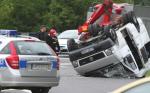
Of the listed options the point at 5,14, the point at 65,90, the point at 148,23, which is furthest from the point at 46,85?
the point at 5,14

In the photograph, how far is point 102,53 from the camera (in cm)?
2209

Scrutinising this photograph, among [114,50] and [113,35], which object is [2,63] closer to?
[114,50]

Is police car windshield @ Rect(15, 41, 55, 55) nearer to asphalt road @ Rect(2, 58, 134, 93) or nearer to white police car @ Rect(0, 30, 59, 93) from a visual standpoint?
white police car @ Rect(0, 30, 59, 93)

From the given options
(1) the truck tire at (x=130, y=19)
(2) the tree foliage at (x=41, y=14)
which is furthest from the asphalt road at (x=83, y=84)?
(2) the tree foliage at (x=41, y=14)

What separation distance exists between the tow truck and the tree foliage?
38.1 meters

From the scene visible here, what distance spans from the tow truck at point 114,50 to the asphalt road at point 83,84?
0.47 meters

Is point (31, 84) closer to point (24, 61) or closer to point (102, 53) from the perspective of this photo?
point (24, 61)

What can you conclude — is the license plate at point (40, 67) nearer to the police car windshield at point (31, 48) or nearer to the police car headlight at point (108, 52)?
the police car windshield at point (31, 48)

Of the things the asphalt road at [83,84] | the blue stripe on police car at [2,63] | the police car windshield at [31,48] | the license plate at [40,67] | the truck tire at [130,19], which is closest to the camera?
the blue stripe on police car at [2,63]

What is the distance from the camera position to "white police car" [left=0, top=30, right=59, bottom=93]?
50.4ft

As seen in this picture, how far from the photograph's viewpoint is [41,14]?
65.2 metres

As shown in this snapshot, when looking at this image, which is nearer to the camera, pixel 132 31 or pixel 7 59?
pixel 7 59

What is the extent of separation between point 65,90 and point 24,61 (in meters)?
2.90

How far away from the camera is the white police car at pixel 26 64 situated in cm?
1538
